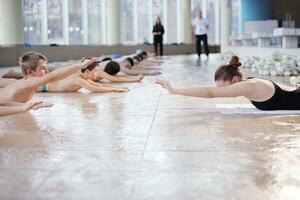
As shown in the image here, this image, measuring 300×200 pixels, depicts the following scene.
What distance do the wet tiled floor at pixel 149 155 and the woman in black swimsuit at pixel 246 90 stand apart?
24 cm

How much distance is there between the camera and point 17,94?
4672mm

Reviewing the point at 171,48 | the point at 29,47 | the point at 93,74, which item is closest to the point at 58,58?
the point at 29,47

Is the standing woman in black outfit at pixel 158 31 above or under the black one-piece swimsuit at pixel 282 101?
above

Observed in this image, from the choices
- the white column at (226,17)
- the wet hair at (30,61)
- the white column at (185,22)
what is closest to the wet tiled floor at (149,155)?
the wet hair at (30,61)

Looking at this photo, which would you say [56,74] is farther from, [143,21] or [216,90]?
[143,21]

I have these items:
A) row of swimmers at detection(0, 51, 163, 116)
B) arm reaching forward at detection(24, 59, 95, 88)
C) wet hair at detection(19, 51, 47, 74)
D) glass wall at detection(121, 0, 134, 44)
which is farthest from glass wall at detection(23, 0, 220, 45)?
arm reaching forward at detection(24, 59, 95, 88)

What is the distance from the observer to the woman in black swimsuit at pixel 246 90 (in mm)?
4547

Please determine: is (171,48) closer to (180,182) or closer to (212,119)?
(212,119)

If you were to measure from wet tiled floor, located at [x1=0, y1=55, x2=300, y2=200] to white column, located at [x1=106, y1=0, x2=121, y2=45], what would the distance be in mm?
18078

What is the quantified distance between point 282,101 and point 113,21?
60.9 feet

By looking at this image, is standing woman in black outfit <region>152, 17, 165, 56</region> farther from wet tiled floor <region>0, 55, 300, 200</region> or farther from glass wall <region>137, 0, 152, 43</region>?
wet tiled floor <region>0, 55, 300, 200</region>

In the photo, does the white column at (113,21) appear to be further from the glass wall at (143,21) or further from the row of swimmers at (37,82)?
the row of swimmers at (37,82)

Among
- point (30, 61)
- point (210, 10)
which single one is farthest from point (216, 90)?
point (210, 10)

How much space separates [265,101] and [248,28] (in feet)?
53.2
